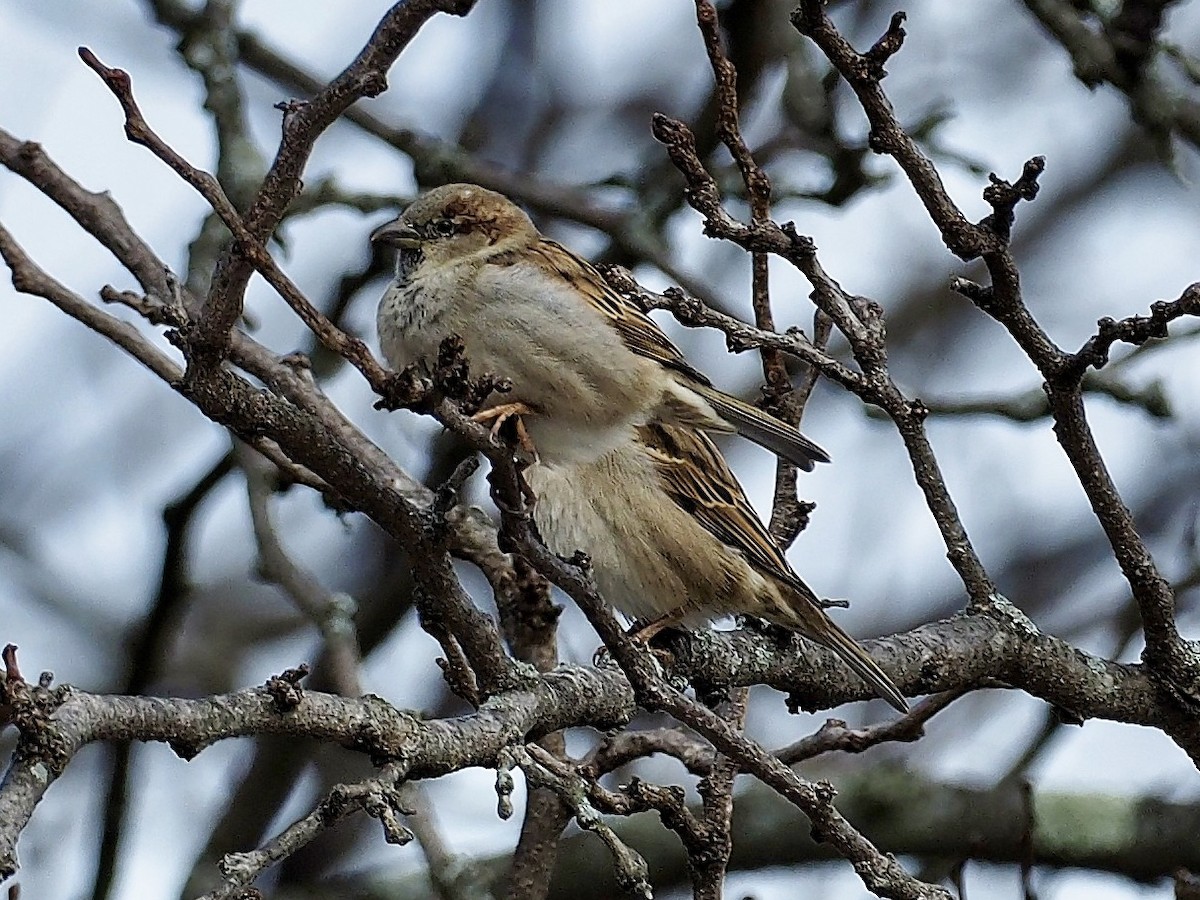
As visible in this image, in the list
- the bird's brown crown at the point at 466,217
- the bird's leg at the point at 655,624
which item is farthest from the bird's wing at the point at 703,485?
the bird's brown crown at the point at 466,217

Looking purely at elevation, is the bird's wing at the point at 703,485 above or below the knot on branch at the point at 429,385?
above

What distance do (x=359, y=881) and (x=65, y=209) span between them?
2.18 meters

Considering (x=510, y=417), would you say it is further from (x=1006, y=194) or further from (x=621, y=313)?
(x=1006, y=194)

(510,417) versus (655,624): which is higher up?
(655,624)

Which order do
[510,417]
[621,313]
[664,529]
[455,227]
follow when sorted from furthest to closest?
[664,529], [455,227], [621,313], [510,417]

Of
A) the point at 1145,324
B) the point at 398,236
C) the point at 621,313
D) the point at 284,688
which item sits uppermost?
the point at 398,236

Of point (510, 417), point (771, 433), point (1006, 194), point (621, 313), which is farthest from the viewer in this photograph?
point (621, 313)

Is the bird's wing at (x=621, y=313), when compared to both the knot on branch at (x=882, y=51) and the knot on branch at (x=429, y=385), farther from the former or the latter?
the knot on branch at (x=429, y=385)

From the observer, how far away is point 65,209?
4.04 metres

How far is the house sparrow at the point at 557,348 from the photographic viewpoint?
3547 mm

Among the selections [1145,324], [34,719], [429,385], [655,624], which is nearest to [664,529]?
[655,624]

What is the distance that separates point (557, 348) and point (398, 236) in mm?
914

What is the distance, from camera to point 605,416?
3.67 metres

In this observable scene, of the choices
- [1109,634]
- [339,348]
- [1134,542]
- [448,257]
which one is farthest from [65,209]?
[1109,634]
